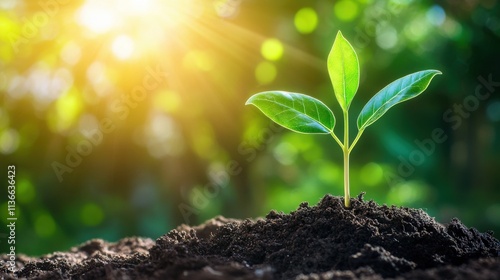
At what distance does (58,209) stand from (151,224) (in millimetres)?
625

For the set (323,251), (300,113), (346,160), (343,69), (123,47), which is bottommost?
(323,251)

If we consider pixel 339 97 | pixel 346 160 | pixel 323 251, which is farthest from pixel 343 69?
pixel 323 251

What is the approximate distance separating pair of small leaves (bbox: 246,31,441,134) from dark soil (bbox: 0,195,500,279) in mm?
211

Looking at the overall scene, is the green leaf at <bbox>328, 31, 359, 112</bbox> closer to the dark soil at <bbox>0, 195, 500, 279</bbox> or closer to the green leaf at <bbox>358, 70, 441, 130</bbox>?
the green leaf at <bbox>358, 70, 441, 130</bbox>

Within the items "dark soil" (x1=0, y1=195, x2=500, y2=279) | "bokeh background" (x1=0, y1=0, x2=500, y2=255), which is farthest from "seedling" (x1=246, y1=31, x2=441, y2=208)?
"bokeh background" (x1=0, y1=0, x2=500, y2=255)

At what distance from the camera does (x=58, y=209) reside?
369 cm

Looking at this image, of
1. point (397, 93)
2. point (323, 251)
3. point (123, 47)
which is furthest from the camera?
point (123, 47)

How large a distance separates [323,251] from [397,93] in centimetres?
41

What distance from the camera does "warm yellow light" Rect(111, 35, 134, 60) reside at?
11.6 feet

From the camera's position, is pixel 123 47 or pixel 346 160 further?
pixel 123 47

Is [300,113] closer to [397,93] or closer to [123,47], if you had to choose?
[397,93]

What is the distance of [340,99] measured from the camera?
1.36 meters

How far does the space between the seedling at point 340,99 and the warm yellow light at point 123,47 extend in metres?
2.44

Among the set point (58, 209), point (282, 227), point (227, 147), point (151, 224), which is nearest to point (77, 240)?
point (58, 209)
